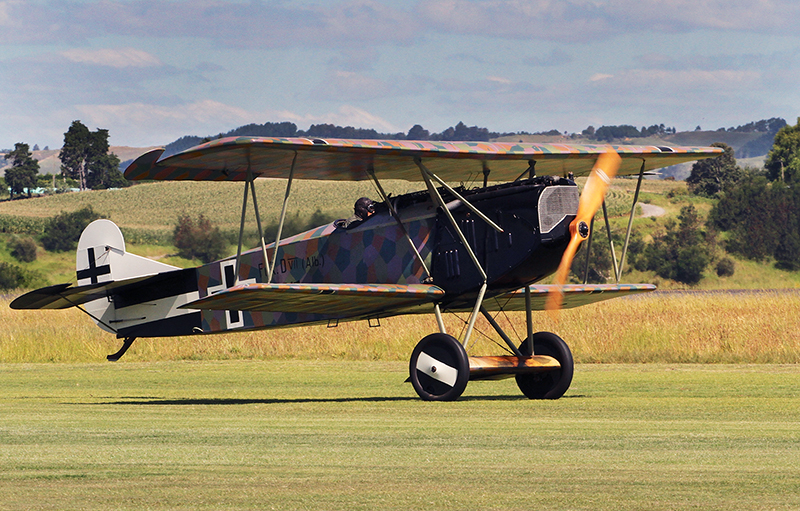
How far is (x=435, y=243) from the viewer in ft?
51.3

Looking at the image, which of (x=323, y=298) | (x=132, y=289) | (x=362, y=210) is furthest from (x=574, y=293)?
(x=132, y=289)

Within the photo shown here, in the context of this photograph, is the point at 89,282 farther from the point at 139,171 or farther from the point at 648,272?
the point at 648,272

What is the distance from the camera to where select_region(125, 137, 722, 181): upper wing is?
1387 centimetres

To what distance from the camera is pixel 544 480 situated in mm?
7824

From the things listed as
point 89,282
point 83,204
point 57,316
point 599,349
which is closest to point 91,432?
point 89,282

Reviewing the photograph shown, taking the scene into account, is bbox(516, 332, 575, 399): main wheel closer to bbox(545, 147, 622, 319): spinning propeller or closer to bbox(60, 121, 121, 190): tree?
bbox(545, 147, 622, 319): spinning propeller

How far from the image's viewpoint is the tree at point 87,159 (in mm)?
137375

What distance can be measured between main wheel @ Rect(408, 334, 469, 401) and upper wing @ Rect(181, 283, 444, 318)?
0.79 meters

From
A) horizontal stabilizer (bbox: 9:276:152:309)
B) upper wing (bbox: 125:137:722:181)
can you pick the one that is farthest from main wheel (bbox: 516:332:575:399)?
horizontal stabilizer (bbox: 9:276:152:309)

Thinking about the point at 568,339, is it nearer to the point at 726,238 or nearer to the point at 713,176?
the point at 726,238

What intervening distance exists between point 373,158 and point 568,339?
12.7 metres

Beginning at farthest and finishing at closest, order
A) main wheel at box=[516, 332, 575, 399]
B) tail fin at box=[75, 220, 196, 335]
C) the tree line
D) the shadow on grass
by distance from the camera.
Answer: the tree line, tail fin at box=[75, 220, 196, 335], the shadow on grass, main wheel at box=[516, 332, 575, 399]

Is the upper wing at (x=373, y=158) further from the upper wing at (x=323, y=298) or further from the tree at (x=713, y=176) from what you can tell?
the tree at (x=713, y=176)

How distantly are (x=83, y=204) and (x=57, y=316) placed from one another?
263 ft
